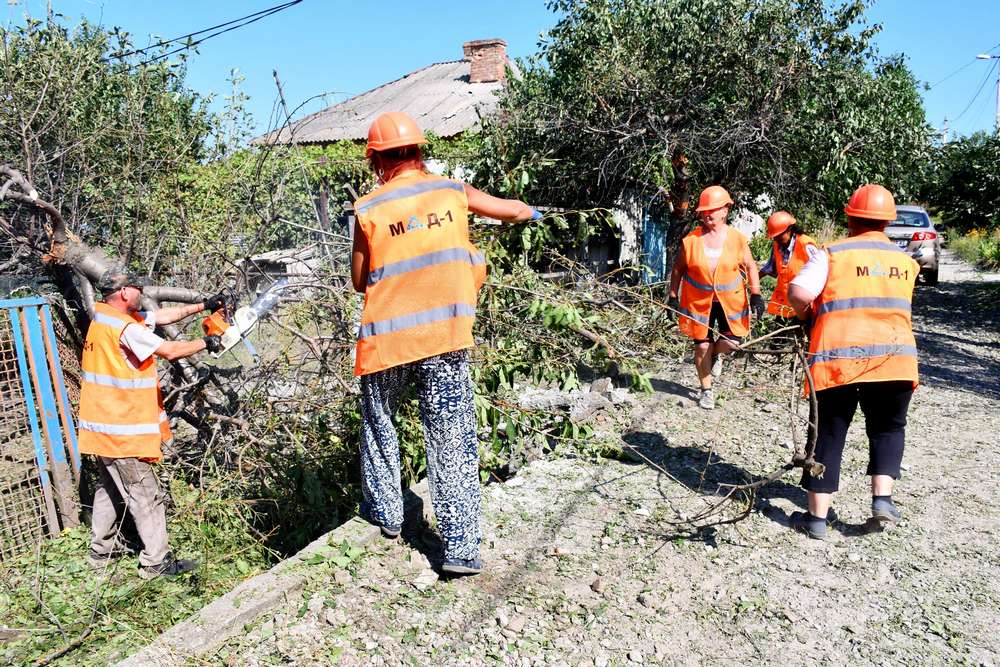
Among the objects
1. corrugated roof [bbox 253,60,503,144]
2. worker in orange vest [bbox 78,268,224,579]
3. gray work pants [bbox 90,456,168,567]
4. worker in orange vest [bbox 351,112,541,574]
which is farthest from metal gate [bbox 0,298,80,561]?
corrugated roof [bbox 253,60,503,144]

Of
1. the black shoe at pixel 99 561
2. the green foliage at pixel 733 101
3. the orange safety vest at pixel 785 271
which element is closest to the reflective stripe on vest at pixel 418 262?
the black shoe at pixel 99 561

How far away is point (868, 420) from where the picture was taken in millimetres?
3656

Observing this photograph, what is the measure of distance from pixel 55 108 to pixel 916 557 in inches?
253

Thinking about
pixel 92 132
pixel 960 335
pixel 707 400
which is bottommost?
pixel 960 335

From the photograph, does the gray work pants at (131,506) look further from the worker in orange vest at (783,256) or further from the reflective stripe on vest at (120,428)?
the worker in orange vest at (783,256)

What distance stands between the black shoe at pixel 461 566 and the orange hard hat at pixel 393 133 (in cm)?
178

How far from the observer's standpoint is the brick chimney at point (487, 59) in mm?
18578

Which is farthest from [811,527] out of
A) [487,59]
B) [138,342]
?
[487,59]

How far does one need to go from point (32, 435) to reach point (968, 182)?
39.7 ft

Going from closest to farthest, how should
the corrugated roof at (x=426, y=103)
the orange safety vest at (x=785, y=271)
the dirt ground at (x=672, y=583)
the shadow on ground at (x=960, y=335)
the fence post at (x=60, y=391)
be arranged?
the dirt ground at (x=672, y=583), the fence post at (x=60, y=391), the orange safety vest at (x=785, y=271), the shadow on ground at (x=960, y=335), the corrugated roof at (x=426, y=103)

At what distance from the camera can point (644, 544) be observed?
3627 mm

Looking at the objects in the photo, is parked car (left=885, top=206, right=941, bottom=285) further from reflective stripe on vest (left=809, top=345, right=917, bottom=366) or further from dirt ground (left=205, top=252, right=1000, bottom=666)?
reflective stripe on vest (left=809, top=345, right=917, bottom=366)

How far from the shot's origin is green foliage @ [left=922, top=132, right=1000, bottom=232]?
10.3 metres

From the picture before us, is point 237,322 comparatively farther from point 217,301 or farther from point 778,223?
point 778,223
